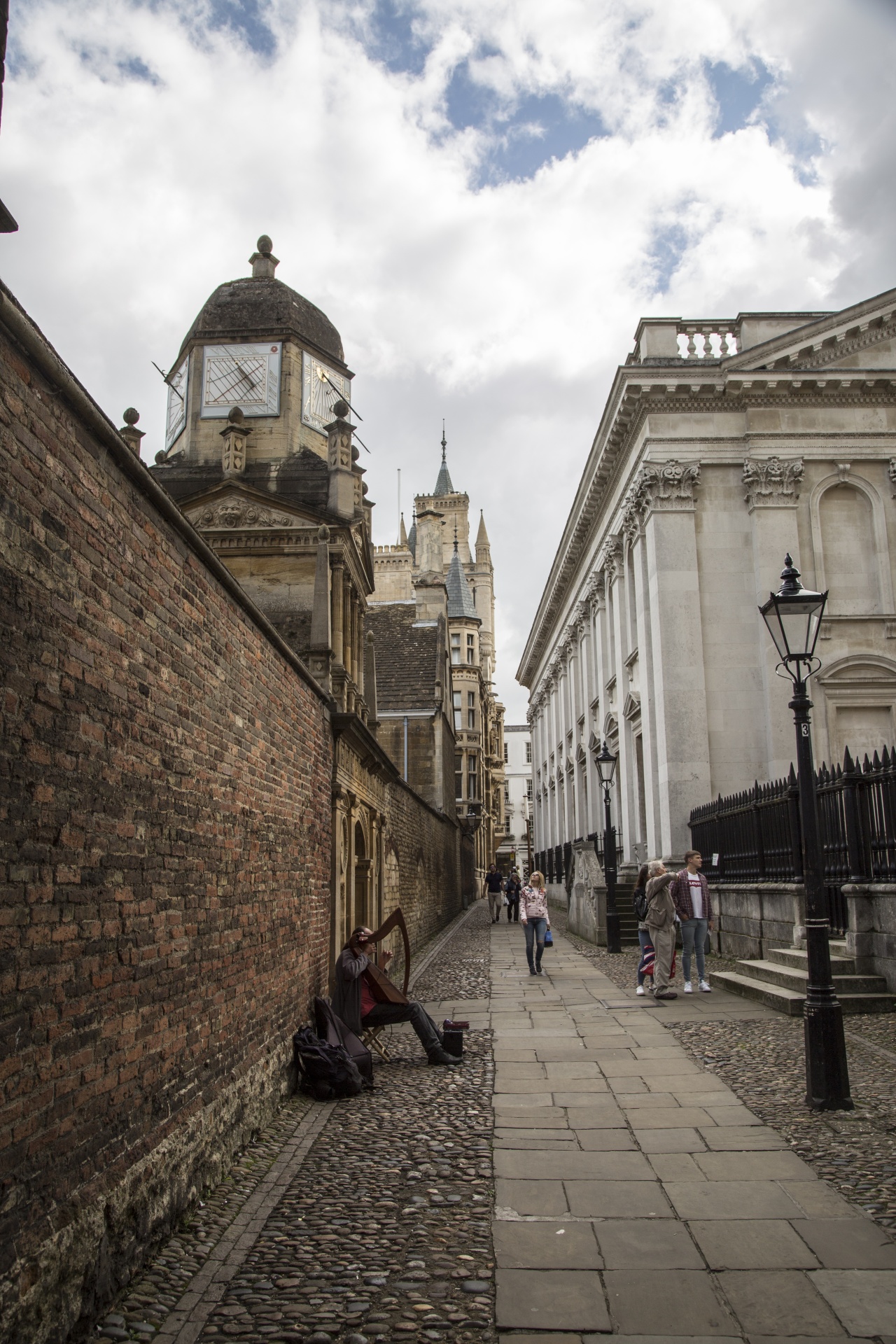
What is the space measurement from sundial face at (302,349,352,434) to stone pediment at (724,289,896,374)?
36.6 ft

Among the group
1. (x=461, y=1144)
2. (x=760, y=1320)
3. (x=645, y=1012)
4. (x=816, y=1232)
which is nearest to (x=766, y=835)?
(x=645, y=1012)

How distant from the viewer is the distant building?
10012 cm

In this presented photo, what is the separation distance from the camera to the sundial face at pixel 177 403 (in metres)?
15.4

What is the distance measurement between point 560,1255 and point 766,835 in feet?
37.6

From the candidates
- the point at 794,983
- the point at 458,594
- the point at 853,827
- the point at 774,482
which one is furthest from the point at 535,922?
the point at 458,594

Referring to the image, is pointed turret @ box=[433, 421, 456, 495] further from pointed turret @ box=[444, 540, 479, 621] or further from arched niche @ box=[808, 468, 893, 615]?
arched niche @ box=[808, 468, 893, 615]

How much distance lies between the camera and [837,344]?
23219 millimetres

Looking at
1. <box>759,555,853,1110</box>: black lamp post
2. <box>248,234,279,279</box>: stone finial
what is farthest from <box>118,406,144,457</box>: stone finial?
<box>759,555,853,1110</box>: black lamp post

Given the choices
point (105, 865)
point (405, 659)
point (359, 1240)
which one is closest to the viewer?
point (105, 865)

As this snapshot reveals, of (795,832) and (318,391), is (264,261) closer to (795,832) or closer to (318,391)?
(318,391)

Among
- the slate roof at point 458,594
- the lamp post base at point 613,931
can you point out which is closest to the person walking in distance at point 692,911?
the lamp post base at point 613,931

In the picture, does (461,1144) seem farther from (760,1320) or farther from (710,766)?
(710,766)

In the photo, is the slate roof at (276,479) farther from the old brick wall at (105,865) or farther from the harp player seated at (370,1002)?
the old brick wall at (105,865)

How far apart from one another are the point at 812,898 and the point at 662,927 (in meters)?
5.05
